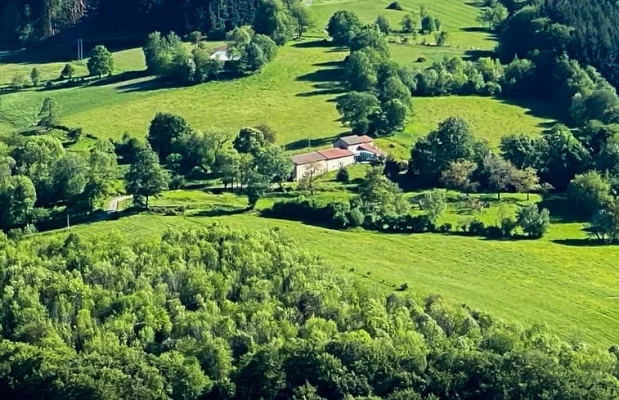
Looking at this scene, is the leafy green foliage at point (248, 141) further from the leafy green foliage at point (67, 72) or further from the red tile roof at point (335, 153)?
the leafy green foliage at point (67, 72)

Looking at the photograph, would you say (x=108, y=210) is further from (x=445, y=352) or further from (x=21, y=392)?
(x=445, y=352)

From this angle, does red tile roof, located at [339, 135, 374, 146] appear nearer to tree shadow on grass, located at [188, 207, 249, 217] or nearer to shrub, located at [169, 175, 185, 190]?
shrub, located at [169, 175, 185, 190]

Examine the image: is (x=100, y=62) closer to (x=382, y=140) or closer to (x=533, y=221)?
(x=382, y=140)

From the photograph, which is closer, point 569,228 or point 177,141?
point 569,228

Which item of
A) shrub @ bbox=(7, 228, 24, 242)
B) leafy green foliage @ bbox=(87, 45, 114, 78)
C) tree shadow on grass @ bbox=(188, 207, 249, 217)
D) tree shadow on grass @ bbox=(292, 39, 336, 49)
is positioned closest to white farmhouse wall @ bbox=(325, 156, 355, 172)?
tree shadow on grass @ bbox=(188, 207, 249, 217)

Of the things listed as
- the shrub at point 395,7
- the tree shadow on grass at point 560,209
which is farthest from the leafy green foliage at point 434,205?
the shrub at point 395,7

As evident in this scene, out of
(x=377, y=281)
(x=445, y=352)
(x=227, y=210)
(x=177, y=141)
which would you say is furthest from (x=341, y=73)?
(x=445, y=352)

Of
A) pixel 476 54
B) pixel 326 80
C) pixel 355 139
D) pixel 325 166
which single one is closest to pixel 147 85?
pixel 326 80
